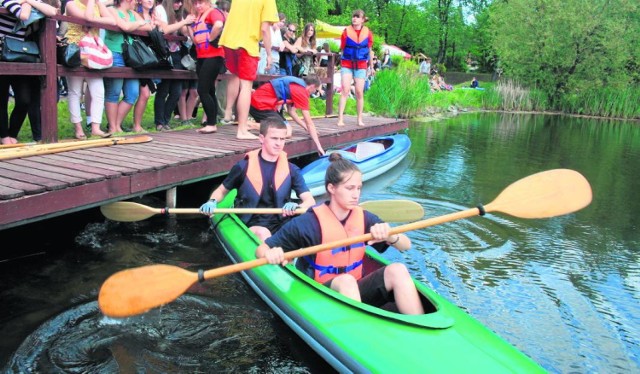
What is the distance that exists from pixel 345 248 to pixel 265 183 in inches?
52.1

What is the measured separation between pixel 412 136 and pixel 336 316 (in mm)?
11877

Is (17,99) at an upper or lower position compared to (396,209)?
upper

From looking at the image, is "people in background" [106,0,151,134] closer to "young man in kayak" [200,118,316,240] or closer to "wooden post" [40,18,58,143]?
"wooden post" [40,18,58,143]

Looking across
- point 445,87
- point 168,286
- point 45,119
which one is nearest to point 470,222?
point 168,286

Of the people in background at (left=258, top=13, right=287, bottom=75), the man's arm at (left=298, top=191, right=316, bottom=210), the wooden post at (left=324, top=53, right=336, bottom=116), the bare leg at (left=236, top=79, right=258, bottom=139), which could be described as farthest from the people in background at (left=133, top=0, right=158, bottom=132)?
the wooden post at (left=324, top=53, right=336, bottom=116)

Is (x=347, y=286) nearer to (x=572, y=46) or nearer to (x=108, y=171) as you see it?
(x=108, y=171)

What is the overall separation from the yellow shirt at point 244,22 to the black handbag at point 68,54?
1.48m

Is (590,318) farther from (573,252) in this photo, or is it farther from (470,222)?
(470,222)

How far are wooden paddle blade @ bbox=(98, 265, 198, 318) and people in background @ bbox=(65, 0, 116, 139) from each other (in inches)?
128

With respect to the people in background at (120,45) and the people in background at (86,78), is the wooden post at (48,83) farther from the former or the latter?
the people in background at (120,45)

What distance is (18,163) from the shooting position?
467 cm

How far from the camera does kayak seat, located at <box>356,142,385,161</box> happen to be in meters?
9.01

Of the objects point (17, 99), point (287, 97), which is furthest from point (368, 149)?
point (17, 99)

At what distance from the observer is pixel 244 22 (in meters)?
6.27
